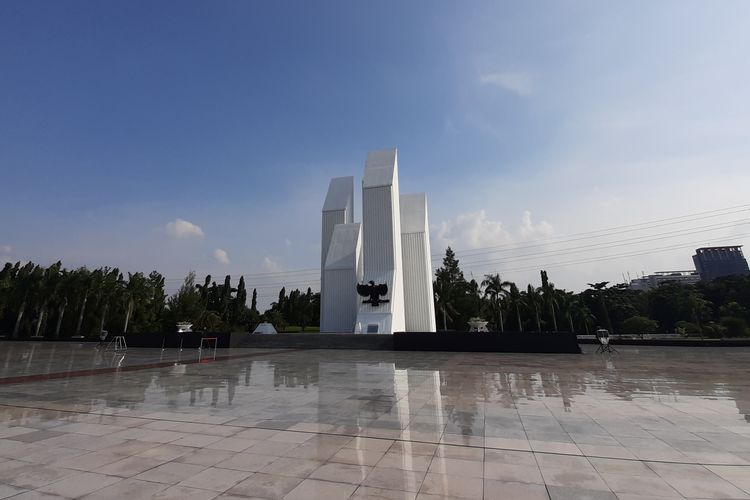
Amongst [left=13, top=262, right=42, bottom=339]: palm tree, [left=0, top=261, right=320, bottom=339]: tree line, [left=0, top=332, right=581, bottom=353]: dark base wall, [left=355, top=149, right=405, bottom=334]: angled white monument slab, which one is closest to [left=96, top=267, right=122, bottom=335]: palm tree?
[left=0, top=261, right=320, bottom=339]: tree line

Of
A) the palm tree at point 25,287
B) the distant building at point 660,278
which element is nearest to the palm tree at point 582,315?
the palm tree at point 25,287

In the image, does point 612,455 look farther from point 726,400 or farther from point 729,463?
point 726,400

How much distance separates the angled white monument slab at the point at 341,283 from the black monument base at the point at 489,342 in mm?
7568

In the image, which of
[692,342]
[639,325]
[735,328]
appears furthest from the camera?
[639,325]

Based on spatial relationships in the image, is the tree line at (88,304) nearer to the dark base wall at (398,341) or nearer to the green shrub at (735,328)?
the dark base wall at (398,341)

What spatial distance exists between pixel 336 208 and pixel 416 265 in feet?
27.1

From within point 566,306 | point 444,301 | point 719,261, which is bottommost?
point 566,306

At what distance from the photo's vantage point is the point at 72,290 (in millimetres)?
35594

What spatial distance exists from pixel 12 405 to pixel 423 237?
80.4ft

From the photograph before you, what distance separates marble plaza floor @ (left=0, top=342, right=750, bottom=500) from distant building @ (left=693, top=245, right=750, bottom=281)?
160 m

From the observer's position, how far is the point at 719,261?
12825cm

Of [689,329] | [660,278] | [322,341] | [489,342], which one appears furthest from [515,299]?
[660,278]

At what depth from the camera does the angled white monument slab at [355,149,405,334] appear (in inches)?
893

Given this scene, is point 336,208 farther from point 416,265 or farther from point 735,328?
point 735,328
